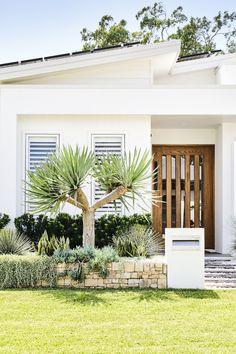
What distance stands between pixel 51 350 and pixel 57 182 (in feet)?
19.6

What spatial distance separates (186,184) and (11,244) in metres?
7.00

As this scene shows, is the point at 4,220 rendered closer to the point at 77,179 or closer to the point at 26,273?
the point at 26,273

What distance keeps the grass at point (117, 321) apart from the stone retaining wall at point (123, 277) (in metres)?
0.52

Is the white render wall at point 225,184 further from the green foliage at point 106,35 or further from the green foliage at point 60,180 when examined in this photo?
the green foliage at point 106,35

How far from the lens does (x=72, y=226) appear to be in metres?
16.2

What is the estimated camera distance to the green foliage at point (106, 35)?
38375mm

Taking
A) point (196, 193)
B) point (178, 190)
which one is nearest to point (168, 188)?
point (178, 190)

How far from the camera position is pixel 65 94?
16.8 metres

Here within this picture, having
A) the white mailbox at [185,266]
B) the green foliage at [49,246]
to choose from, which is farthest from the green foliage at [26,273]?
the white mailbox at [185,266]

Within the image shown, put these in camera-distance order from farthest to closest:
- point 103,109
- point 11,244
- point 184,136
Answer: point 184,136, point 103,109, point 11,244

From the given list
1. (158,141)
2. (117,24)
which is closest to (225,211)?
(158,141)

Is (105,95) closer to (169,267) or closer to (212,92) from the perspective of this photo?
(212,92)

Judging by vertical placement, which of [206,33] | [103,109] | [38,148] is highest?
[206,33]

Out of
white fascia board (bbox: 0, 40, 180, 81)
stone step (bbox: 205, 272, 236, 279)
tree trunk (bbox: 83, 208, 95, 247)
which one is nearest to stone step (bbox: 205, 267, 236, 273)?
stone step (bbox: 205, 272, 236, 279)
